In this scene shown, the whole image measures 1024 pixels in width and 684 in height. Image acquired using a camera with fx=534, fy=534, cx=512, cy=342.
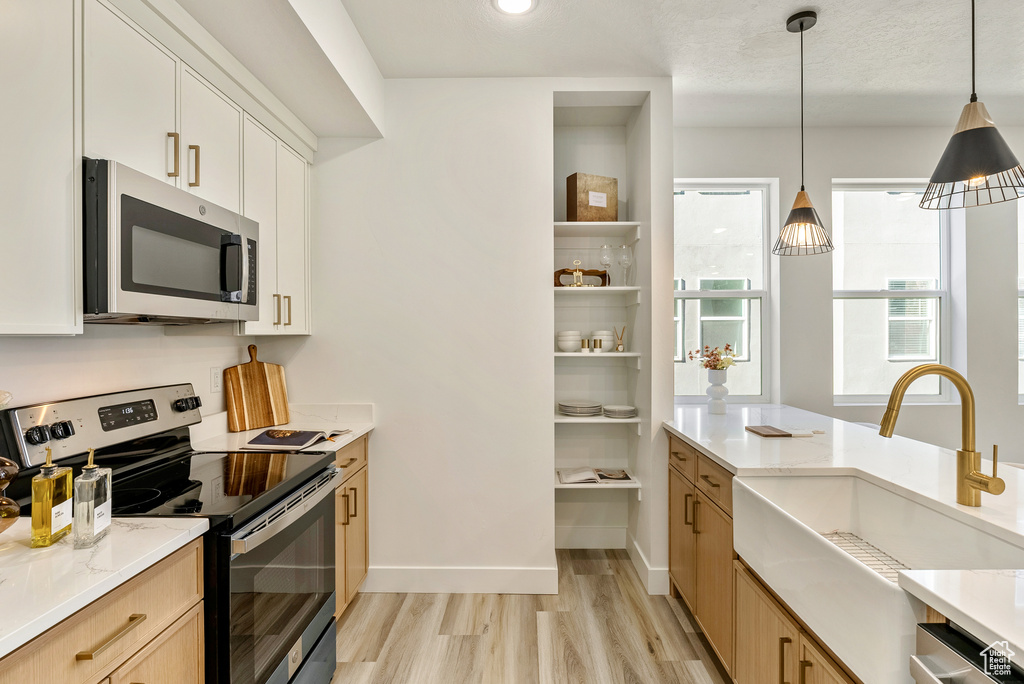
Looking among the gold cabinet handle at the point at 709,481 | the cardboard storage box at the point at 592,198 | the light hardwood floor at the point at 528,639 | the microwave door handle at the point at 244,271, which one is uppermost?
the cardboard storage box at the point at 592,198

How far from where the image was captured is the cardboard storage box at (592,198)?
2945 mm

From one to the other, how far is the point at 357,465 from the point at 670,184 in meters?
2.08

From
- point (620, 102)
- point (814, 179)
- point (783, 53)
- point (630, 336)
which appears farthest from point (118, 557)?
point (814, 179)

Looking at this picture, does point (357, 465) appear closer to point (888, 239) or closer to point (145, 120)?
point (145, 120)

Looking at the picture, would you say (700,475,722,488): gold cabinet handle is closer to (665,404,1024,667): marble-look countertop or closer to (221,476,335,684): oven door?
(665,404,1024,667): marble-look countertop

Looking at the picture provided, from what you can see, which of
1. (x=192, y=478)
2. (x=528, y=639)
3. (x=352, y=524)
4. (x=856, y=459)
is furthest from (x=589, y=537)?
(x=192, y=478)

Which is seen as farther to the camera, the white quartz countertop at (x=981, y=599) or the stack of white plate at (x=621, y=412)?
the stack of white plate at (x=621, y=412)

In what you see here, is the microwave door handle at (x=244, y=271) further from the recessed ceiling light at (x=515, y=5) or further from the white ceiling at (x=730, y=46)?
the recessed ceiling light at (x=515, y=5)

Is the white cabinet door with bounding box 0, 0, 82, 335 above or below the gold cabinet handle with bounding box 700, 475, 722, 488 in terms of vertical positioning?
above

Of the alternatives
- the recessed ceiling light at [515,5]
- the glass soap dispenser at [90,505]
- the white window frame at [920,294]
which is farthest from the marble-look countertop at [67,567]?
the white window frame at [920,294]

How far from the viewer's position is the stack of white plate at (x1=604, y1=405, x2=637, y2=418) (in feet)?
9.63

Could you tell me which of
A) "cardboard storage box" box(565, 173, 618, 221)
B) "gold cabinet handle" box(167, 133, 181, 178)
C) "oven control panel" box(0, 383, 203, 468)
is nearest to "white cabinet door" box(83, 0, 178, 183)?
"gold cabinet handle" box(167, 133, 181, 178)

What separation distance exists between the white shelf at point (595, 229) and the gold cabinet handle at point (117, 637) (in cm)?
233

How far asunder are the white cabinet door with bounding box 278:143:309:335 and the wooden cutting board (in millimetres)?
257
